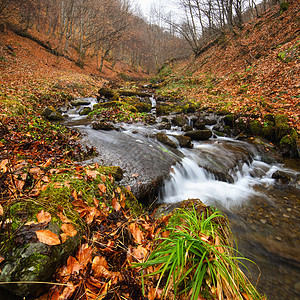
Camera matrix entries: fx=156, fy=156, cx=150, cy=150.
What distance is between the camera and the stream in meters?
2.75

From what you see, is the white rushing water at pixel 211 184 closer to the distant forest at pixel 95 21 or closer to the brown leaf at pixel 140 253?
the brown leaf at pixel 140 253

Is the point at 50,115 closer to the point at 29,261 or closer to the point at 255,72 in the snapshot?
the point at 29,261

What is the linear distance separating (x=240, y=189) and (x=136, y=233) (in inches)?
167

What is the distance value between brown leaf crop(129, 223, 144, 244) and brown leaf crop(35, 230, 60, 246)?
0.91 metres

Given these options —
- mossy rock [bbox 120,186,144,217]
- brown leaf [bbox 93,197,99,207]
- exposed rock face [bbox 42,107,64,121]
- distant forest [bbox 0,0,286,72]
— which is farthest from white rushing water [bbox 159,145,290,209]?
distant forest [bbox 0,0,286,72]

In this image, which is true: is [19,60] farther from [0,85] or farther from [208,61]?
[208,61]

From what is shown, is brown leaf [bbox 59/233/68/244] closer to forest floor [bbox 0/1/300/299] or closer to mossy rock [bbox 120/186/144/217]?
forest floor [bbox 0/1/300/299]

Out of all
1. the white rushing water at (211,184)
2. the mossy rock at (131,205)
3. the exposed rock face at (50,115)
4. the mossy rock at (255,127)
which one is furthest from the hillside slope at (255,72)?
the exposed rock face at (50,115)

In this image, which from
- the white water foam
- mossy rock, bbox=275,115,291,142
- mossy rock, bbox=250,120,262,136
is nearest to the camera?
the white water foam

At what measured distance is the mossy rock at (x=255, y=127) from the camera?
7765 mm

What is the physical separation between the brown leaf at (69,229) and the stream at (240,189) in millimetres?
1757

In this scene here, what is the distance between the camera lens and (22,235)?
4.17 feet

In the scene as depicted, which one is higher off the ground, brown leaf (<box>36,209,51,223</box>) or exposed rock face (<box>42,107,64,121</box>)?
exposed rock face (<box>42,107,64,121</box>)

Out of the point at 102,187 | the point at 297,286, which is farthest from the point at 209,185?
the point at 102,187
